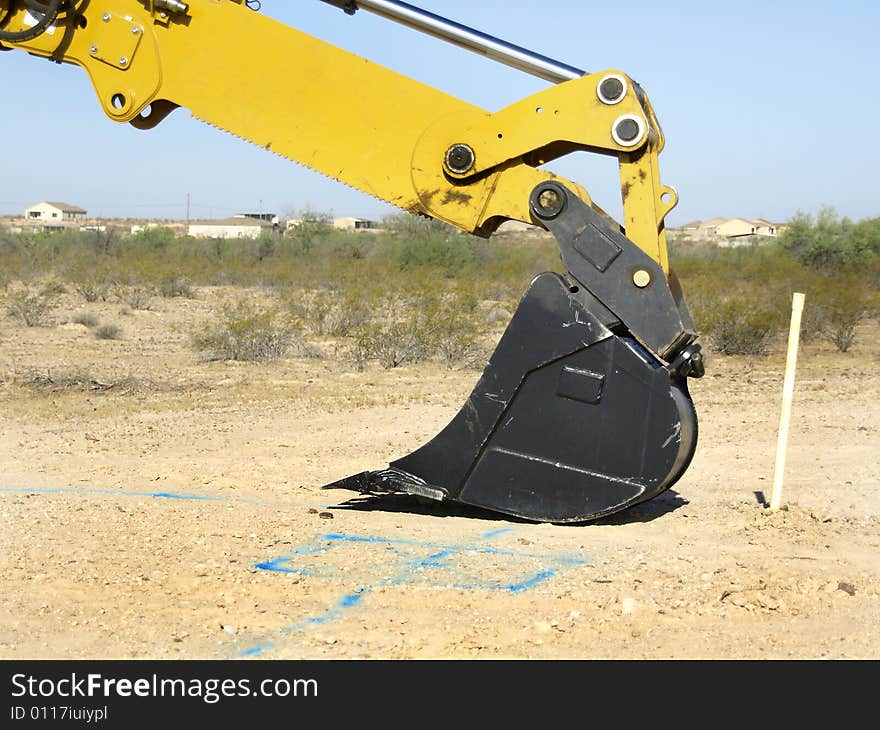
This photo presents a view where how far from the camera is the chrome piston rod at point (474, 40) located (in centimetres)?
640

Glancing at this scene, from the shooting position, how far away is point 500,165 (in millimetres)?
6211

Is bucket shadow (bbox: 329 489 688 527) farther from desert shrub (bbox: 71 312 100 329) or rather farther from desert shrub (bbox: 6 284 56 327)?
desert shrub (bbox: 6 284 56 327)

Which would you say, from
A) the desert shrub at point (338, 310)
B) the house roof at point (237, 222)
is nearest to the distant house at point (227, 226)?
the house roof at point (237, 222)

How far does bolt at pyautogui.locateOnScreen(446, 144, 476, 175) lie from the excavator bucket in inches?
15.5

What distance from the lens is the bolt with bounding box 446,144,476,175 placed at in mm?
6195

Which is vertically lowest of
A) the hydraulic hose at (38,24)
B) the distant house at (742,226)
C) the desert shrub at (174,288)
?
the desert shrub at (174,288)

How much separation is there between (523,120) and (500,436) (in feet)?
5.65

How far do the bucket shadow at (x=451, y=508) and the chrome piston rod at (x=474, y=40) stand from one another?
2.54 m

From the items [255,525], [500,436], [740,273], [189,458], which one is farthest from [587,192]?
[740,273]

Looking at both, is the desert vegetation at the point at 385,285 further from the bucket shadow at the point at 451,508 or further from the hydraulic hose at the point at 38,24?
the hydraulic hose at the point at 38,24

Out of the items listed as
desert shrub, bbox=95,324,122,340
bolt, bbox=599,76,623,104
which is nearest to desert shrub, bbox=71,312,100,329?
desert shrub, bbox=95,324,122,340

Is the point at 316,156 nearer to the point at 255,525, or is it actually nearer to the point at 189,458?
the point at 255,525

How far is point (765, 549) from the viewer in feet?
21.6

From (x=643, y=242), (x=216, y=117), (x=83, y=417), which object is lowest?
(x=83, y=417)
